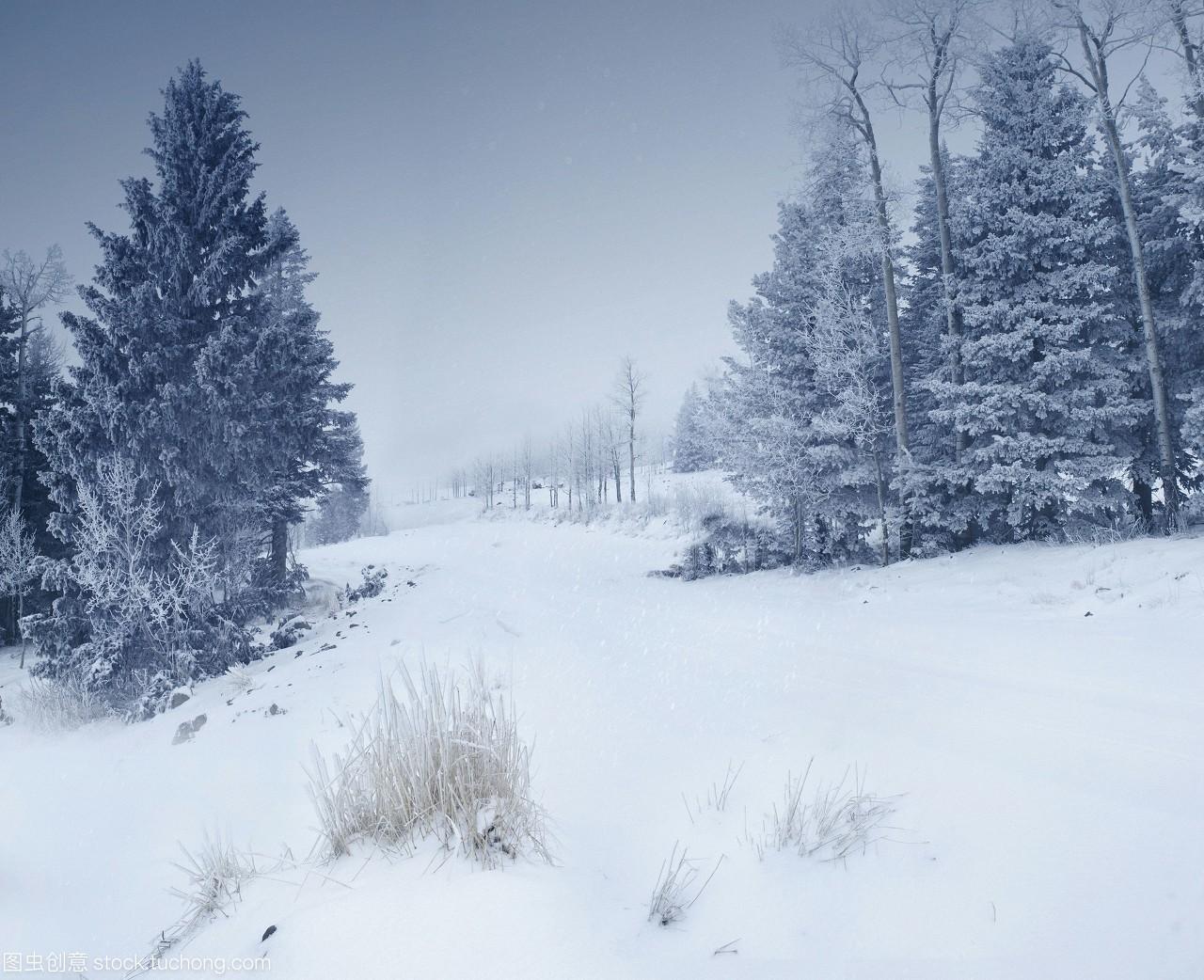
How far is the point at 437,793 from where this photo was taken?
271 cm

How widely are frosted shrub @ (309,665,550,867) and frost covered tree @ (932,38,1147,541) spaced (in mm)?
11542

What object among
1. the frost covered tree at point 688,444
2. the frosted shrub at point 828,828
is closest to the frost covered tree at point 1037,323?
the frosted shrub at point 828,828

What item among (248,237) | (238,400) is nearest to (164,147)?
(248,237)

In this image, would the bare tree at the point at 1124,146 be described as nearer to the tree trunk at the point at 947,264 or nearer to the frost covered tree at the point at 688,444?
the tree trunk at the point at 947,264

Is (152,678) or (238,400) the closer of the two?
(152,678)

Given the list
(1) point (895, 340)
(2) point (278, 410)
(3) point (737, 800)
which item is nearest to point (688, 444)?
(1) point (895, 340)

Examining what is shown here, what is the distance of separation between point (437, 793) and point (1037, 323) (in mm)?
13457

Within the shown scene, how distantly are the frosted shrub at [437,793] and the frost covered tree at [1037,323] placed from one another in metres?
11.5

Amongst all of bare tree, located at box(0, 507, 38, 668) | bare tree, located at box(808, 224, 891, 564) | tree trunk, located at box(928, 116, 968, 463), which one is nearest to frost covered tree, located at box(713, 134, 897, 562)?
bare tree, located at box(808, 224, 891, 564)

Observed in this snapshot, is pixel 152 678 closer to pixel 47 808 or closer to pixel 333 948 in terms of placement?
pixel 47 808

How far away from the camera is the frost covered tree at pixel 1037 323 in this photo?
1070 cm

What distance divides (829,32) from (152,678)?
2003 centimetres

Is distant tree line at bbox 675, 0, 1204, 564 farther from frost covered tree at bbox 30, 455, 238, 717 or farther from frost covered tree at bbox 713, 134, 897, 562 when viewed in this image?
frost covered tree at bbox 30, 455, 238, 717

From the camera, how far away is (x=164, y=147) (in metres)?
11.4
